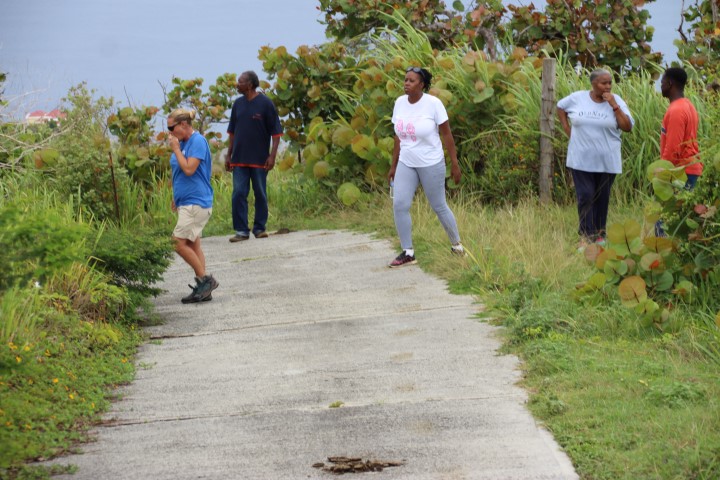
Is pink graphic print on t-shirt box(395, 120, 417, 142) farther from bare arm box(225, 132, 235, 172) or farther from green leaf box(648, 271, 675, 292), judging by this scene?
bare arm box(225, 132, 235, 172)

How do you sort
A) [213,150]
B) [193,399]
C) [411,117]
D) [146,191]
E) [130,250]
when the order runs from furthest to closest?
[213,150], [146,191], [411,117], [130,250], [193,399]

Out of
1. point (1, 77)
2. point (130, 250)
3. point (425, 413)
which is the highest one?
point (1, 77)

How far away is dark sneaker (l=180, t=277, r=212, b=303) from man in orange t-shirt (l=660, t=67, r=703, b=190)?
4.31 m

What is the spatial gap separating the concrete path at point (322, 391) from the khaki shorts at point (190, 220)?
2.37ft

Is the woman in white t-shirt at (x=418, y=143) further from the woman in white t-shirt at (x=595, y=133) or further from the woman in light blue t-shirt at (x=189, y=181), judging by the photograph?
the woman in light blue t-shirt at (x=189, y=181)

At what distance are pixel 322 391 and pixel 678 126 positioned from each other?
4471 mm

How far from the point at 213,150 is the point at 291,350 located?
36.0ft

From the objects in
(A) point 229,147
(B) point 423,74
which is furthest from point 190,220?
(A) point 229,147

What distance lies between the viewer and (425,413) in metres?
6.52

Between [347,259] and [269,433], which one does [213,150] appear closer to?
[347,259]

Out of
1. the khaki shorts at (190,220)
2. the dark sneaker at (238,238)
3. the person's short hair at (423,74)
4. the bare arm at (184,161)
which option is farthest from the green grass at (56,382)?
the dark sneaker at (238,238)

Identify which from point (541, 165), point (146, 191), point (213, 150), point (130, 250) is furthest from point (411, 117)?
point (213, 150)

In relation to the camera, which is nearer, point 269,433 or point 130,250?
point 269,433

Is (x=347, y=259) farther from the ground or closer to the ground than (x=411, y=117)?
closer to the ground
